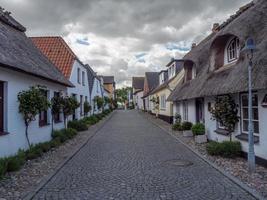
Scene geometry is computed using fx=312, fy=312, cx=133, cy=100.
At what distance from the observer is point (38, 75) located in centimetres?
1159

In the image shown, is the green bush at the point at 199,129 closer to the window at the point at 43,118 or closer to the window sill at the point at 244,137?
the window sill at the point at 244,137

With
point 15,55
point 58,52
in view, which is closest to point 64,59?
point 58,52

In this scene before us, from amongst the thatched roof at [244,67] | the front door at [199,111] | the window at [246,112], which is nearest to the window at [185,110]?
the front door at [199,111]

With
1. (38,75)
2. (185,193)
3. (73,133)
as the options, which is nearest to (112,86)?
(73,133)

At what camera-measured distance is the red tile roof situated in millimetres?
21406

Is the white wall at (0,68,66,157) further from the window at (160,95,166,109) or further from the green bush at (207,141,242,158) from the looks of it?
the window at (160,95,166,109)

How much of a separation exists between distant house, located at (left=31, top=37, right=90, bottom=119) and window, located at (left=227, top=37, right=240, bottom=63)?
450 inches

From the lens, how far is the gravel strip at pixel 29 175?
21.4ft

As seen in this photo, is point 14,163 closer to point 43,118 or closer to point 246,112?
point 43,118

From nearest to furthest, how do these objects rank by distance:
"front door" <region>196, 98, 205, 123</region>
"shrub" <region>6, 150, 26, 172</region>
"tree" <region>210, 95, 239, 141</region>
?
"shrub" <region>6, 150, 26, 172</region>, "tree" <region>210, 95, 239, 141</region>, "front door" <region>196, 98, 205, 123</region>

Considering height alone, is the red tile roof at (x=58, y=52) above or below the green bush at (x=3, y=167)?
above

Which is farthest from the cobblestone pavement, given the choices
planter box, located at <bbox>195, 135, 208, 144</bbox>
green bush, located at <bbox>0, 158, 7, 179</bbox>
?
planter box, located at <bbox>195, 135, 208, 144</bbox>

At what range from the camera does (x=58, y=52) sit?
22703 mm

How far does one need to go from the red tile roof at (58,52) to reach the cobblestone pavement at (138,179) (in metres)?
10.9
